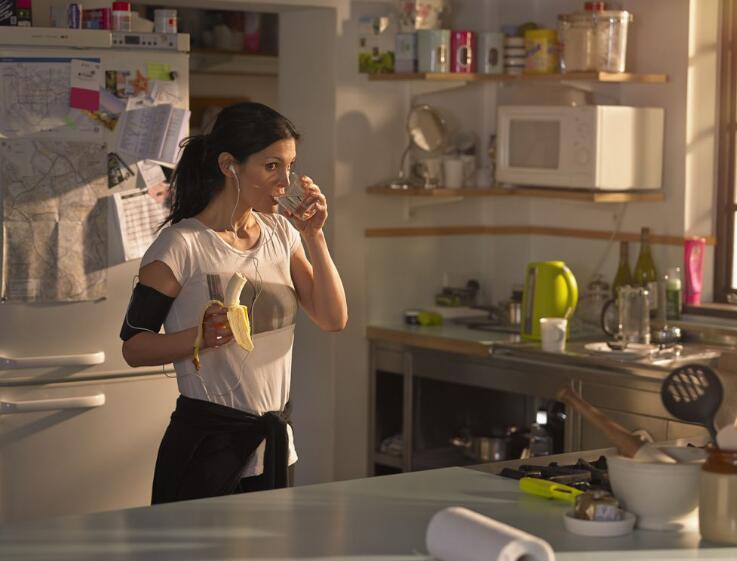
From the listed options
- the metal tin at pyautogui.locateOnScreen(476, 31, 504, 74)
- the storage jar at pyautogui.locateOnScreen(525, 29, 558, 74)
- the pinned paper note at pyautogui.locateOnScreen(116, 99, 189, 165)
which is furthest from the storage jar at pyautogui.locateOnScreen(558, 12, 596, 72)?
the pinned paper note at pyautogui.locateOnScreen(116, 99, 189, 165)

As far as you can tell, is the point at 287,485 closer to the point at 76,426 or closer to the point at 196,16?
the point at 76,426

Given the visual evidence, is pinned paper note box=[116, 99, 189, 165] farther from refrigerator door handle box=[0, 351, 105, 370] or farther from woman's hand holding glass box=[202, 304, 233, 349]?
woman's hand holding glass box=[202, 304, 233, 349]

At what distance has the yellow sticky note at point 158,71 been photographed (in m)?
4.21

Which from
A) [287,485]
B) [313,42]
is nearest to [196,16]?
[313,42]

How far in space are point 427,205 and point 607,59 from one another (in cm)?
92

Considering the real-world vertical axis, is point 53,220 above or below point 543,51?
below

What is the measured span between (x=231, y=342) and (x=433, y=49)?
2.16 meters

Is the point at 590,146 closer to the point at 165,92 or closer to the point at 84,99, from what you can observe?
the point at 165,92

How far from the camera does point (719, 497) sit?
2.19 m

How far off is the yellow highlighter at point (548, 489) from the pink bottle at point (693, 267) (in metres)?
2.25

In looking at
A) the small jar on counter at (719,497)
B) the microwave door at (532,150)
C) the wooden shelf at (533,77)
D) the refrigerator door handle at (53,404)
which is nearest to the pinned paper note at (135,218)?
the refrigerator door handle at (53,404)

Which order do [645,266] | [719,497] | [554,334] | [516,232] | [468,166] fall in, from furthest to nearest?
1. [516,232]
2. [468,166]
3. [645,266]
4. [554,334]
5. [719,497]

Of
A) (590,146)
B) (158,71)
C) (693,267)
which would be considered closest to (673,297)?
(693,267)

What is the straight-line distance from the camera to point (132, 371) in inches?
166
